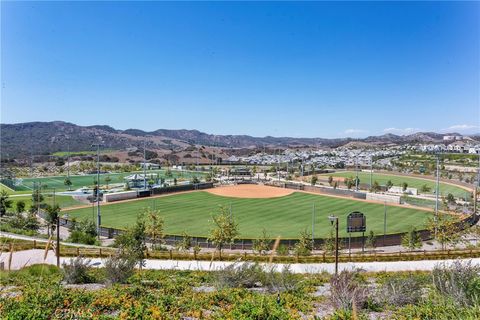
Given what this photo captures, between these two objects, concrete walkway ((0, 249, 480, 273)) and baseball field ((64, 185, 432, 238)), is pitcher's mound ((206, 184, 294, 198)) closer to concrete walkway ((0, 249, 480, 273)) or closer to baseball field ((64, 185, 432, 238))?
baseball field ((64, 185, 432, 238))

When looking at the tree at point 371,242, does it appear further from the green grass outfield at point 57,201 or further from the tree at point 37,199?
the tree at point 37,199

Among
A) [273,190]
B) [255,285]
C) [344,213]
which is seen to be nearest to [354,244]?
[344,213]

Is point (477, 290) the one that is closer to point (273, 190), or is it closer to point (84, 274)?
point (84, 274)

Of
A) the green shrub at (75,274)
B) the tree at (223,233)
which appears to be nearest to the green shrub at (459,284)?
the green shrub at (75,274)

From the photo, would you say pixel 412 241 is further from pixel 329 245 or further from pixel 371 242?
pixel 329 245

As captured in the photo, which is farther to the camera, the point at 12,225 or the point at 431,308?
the point at 12,225

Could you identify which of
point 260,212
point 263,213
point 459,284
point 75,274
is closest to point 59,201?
point 260,212

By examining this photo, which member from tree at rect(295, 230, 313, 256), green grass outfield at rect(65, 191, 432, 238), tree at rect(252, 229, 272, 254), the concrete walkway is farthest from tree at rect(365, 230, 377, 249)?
tree at rect(252, 229, 272, 254)
